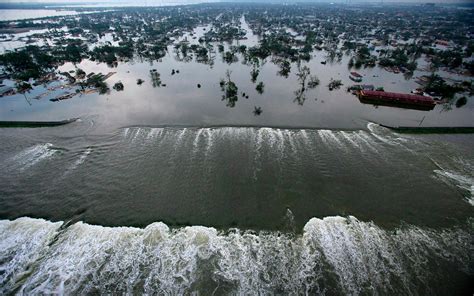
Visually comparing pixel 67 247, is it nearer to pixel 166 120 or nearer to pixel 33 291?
pixel 33 291

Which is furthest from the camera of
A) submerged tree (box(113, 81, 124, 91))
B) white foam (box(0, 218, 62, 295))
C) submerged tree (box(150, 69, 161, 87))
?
submerged tree (box(150, 69, 161, 87))

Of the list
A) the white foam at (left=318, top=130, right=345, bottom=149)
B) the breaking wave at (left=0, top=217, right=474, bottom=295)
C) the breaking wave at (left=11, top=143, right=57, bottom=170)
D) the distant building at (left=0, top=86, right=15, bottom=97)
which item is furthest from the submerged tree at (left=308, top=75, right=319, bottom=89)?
the distant building at (left=0, top=86, right=15, bottom=97)

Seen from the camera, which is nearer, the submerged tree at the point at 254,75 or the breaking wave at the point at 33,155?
the breaking wave at the point at 33,155

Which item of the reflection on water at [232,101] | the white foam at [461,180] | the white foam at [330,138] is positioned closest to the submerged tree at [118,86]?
the reflection on water at [232,101]

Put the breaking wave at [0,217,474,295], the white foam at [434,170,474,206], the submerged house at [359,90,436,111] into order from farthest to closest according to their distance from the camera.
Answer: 1. the submerged house at [359,90,436,111]
2. the white foam at [434,170,474,206]
3. the breaking wave at [0,217,474,295]

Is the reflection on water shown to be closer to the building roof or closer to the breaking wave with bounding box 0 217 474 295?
the building roof

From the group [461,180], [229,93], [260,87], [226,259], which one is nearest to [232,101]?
[229,93]

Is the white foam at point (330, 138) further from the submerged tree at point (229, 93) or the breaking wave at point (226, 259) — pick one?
the submerged tree at point (229, 93)

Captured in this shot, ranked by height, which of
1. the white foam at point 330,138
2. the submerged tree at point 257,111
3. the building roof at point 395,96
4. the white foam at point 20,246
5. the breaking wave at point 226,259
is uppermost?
the building roof at point 395,96
